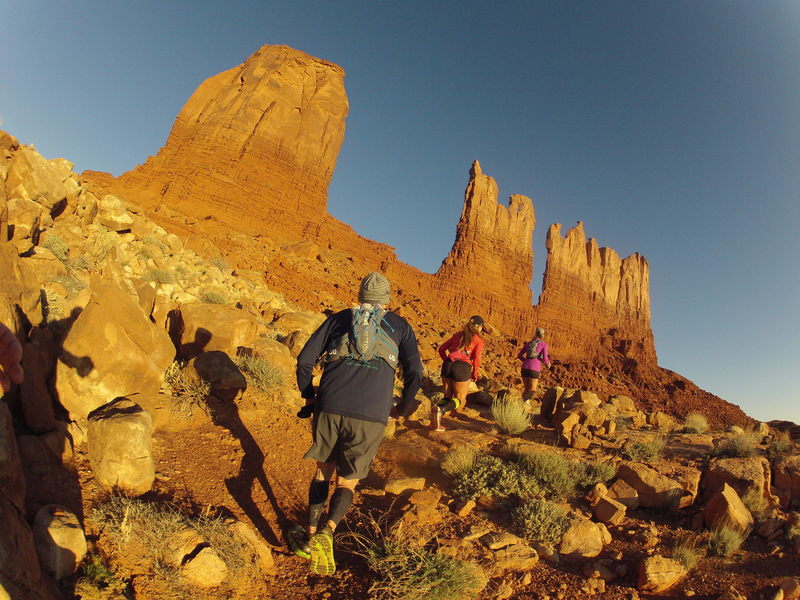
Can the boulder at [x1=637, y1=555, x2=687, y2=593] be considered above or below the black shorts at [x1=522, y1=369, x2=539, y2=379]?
below

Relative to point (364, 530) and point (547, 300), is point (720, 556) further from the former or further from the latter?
point (547, 300)

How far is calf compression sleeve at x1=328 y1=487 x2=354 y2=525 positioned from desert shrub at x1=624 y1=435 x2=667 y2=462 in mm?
4117

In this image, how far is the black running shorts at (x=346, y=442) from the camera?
10.3ft

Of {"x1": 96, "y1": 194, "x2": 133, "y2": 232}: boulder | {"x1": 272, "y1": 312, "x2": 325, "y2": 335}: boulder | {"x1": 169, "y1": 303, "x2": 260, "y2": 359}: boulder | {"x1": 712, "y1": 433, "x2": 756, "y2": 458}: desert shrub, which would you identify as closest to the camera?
{"x1": 712, "y1": 433, "x2": 756, "y2": 458}: desert shrub

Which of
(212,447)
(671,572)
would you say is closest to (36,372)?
(212,447)

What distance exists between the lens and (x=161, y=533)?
2.83 metres

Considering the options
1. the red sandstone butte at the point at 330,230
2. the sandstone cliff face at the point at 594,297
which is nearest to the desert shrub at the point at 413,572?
the red sandstone butte at the point at 330,230

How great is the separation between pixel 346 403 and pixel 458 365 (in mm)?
3679

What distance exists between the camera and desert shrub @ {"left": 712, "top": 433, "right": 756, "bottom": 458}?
5.71 m

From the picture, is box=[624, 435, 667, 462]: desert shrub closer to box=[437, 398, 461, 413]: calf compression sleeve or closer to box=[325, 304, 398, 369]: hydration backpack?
box=[437, 398, 461, 413]: calf compression sleeve

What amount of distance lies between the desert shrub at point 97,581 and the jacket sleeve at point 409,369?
1983mm

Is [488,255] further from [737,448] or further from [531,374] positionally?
[737,448]

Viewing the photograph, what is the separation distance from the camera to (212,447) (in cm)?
451

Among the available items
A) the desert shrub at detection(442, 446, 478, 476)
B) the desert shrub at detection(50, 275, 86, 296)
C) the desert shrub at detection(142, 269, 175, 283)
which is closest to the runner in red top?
the desert shrub at detection(442, 446, 478, 476)
